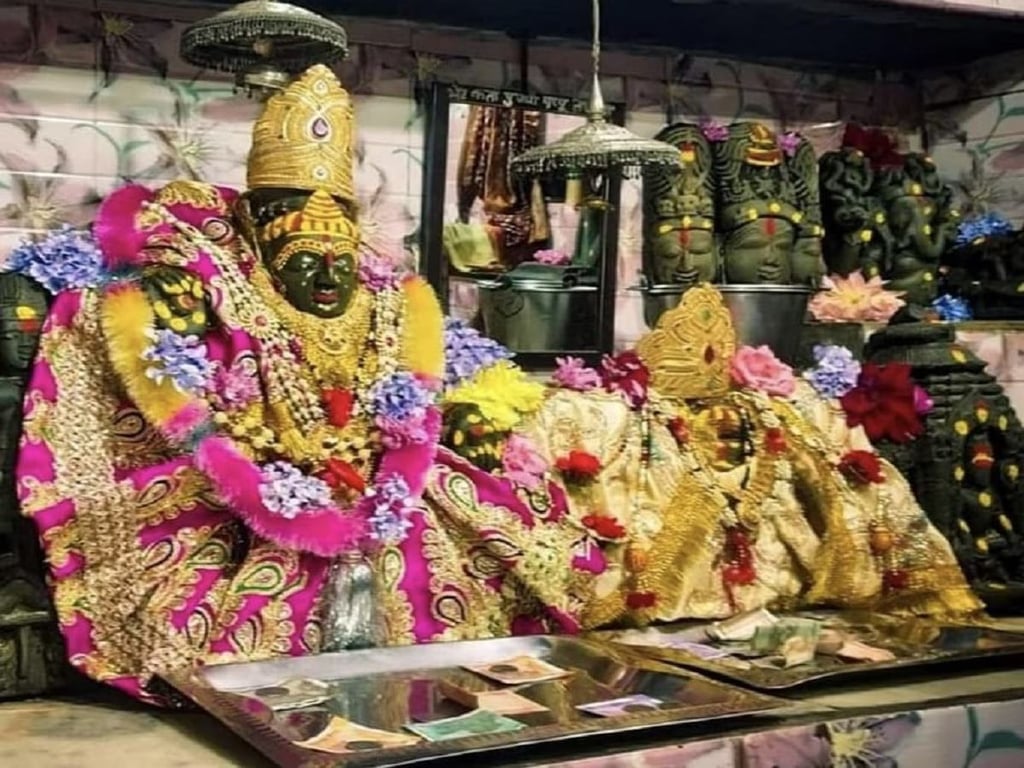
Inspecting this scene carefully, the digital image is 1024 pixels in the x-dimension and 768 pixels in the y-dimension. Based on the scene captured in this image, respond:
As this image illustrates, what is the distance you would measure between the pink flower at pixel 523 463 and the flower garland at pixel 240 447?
0.18m

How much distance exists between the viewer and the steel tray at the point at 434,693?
1.74 meters

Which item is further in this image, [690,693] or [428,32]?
[428,32]

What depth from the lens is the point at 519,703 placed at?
1.94 meters

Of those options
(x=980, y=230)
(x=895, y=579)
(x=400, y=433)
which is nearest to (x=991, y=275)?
(x=980, y=230)

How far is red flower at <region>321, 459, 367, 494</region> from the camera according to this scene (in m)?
2.16

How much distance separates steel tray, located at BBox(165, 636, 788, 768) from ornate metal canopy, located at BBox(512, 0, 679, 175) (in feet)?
2.45

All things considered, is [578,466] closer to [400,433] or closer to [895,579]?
[400,433]

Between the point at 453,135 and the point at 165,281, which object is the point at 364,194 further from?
the point at 165,281

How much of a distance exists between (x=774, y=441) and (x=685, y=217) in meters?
0.59

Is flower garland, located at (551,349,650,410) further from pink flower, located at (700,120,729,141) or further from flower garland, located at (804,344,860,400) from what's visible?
pink flower, located at (700,120,729,141)

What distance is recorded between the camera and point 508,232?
288 centimetres

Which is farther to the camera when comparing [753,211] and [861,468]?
[753,211]

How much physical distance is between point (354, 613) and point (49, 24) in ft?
3.95

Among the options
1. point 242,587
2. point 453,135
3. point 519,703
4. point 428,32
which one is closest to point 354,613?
point 242,587
